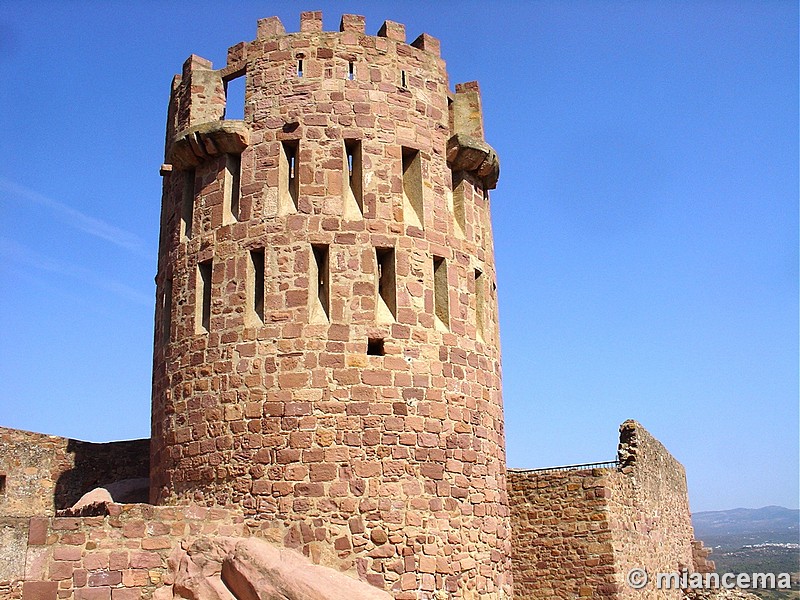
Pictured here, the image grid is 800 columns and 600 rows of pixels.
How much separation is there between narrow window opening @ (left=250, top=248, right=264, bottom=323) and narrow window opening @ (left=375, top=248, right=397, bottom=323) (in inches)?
70.7

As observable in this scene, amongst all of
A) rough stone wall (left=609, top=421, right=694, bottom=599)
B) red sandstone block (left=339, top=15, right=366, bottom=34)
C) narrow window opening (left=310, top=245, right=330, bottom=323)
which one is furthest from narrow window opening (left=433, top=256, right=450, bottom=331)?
rough stone wall (left=609, top=421, right=694, bottom=599)

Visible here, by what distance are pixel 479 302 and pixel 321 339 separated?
3292mm

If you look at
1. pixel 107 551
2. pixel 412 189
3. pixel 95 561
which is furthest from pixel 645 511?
pixel 95 561

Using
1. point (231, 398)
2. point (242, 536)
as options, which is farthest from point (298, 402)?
point (242, 536)

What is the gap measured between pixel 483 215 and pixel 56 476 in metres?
10.4

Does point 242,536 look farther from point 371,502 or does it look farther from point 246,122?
point 246,122

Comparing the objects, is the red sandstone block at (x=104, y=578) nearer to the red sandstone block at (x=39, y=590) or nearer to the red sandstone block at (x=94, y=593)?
the red sandstone block at (x=94, y=593)

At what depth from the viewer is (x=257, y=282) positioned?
13812 mm

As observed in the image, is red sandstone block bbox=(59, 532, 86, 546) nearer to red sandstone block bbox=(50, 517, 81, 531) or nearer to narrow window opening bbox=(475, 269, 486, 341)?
red sandstone block bbox=(50, 517, 81, 531)

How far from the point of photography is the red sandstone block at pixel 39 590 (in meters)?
11.3

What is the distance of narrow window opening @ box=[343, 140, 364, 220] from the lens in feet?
45.7

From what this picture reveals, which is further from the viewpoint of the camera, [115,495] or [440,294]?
[115,495]

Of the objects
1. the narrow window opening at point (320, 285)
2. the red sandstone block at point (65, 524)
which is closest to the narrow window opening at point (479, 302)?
the narrow window opening at point (320, 285)

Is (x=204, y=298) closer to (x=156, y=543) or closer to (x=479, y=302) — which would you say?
(x=156, y=543)
